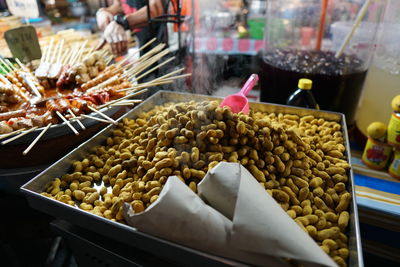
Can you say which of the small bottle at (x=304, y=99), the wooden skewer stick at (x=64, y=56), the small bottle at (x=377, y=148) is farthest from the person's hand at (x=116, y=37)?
the small bottle at (x=377, y=148)

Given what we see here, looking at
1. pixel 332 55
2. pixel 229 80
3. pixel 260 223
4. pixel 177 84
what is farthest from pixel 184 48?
pixel 260 223

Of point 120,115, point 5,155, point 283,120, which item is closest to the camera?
point 5,155

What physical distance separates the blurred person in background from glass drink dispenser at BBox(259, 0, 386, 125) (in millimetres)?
811

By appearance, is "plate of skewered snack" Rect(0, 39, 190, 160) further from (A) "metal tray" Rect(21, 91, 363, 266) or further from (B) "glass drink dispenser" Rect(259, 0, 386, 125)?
(B) "glass drink dispenser" Rect(259, 0, 386, 125)

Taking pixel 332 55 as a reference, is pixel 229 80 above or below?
below

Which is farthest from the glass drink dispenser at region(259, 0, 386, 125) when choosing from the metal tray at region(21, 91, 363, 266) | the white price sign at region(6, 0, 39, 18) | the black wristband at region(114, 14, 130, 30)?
the white price sign at region(6, 0, 39, 18)

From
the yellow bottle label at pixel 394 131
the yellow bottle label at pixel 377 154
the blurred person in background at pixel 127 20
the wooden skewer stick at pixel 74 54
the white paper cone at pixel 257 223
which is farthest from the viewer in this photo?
the wooden skewer stick at pixel 74 54

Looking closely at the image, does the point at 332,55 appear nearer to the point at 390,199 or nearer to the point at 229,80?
the point at 229,80

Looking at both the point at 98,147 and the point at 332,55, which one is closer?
the point at 98,147

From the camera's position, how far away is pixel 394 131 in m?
1.40

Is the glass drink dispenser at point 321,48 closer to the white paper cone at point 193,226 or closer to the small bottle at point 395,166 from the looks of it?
the small bottle at point 395,166

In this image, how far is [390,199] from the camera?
1.38m

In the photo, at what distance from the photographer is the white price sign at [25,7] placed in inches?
86.7

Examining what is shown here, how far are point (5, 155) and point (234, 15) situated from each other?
2928mm
